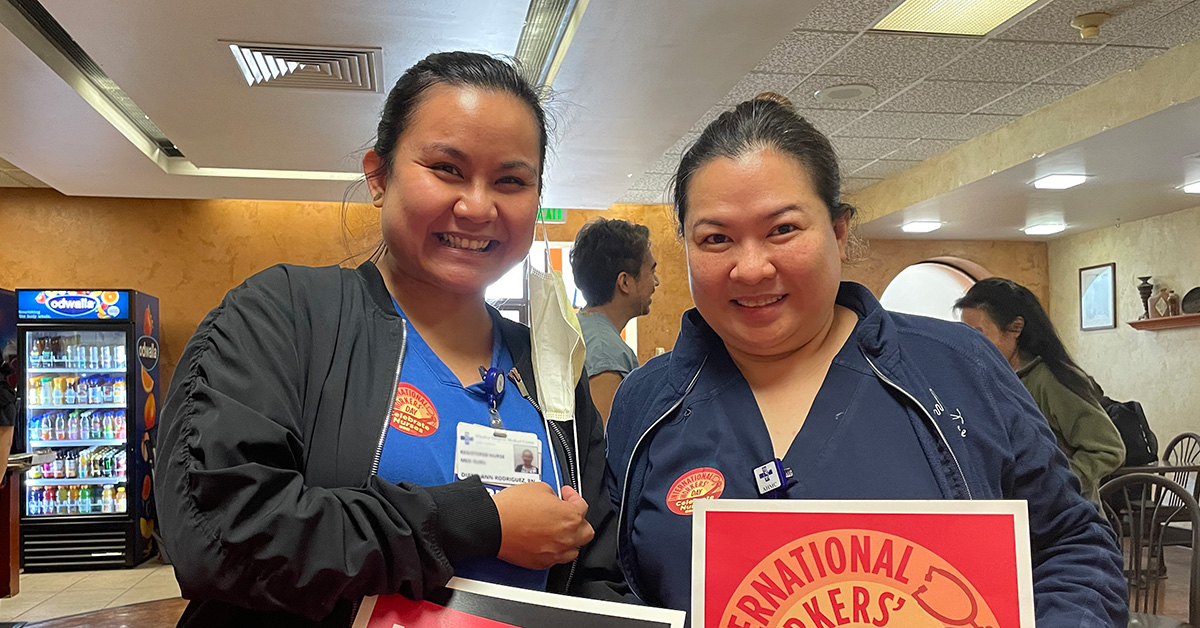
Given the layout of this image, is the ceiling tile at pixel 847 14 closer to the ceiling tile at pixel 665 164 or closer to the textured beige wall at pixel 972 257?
the ceiling tile at pixel 665 164

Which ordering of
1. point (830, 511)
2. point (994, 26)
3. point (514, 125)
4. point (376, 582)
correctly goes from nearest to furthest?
point (376, 582), point (830, 511), point (514, 125), point (994, 26)

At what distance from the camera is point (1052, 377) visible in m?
3.62

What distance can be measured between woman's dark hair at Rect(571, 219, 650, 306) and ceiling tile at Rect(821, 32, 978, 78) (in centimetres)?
219

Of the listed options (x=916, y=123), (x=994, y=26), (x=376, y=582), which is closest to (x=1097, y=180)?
(x=916, y=123)

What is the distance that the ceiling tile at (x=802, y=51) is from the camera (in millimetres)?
4746

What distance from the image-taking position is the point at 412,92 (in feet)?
4.06

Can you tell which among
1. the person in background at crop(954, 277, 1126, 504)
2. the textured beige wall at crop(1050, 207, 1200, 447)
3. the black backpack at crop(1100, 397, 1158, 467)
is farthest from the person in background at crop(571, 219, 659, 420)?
the textured beige wall at crop(1050, 207, 1200, 447)

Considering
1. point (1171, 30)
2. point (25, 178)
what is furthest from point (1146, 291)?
point (25, 178)

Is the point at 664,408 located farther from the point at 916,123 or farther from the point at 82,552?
the point at 82,552

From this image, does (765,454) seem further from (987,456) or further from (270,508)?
(270,508)

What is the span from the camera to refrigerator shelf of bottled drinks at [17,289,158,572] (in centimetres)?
697

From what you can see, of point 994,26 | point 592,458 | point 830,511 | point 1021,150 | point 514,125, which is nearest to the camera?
point 830,511

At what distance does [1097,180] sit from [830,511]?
23.2ft

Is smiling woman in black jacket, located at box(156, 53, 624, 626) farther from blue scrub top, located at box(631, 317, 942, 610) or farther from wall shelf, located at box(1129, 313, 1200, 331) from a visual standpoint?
wall shelf, located at box(1129, 313, 1200, 331)
